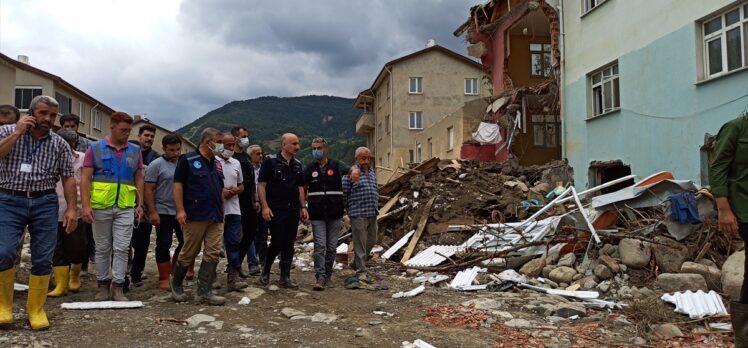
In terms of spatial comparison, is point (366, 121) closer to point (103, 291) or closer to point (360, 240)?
point (360, 240)

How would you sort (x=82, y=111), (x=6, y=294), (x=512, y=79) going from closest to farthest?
(x=6, y=294), (x=512, y=79), (x=82, y=111)

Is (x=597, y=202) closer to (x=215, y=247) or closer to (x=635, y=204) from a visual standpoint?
(x=635, y=204)

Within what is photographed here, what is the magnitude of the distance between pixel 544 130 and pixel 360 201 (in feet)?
53.4

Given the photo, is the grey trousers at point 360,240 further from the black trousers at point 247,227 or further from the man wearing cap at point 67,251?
the man wearing cap at point 67,251

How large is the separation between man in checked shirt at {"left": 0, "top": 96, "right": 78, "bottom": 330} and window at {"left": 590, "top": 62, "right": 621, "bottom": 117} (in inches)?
496

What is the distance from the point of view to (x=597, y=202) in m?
8.80

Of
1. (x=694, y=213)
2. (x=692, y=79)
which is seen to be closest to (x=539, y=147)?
(x=692, y=79)

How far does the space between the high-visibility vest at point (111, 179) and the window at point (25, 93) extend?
31.2m

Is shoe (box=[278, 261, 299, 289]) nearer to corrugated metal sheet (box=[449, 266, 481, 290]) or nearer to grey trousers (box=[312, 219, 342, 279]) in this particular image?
grey trousers (box=[312, 219, 342, 279])

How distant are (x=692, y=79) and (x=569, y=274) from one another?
19.6 feet

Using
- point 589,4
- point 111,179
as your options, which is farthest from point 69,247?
point 589,4

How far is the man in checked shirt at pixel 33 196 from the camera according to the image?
4.18 m

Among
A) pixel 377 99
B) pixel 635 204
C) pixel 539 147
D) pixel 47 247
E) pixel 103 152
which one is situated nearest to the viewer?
pixel 47 247

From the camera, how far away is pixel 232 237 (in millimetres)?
6395
